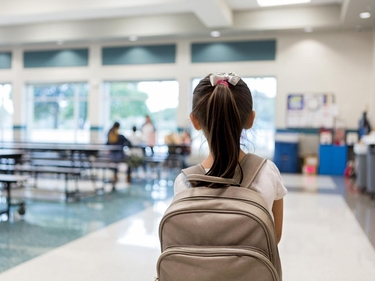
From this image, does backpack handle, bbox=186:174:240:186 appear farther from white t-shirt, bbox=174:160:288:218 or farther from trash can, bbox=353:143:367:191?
trash can, bbox=353:143:367:191

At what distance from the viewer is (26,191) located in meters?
5.89

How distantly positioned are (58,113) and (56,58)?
1.65 m

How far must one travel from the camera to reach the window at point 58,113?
11.9m

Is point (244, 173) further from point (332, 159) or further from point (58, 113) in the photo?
point (58, 113)

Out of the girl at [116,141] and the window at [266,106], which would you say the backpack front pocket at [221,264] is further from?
the window at [266,106]

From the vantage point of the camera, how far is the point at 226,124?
3.42 feet

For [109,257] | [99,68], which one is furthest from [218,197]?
[99,68]

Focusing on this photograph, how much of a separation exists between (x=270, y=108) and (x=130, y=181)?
470 cm

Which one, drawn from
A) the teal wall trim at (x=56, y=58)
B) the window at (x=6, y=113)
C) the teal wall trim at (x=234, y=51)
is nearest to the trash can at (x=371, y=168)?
the teal wall trim at (x=234, y=51)

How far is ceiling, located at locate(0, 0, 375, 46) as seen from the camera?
827cm

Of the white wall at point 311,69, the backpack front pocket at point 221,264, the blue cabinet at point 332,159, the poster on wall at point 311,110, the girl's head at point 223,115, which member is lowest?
the blue cabinet at point 332,159

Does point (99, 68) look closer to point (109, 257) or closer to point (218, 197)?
point (109, 257)

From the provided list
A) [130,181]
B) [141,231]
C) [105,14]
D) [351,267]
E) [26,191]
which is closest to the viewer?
[351,267]

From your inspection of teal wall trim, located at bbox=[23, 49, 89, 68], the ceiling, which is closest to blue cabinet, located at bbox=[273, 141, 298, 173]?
the ceiling
